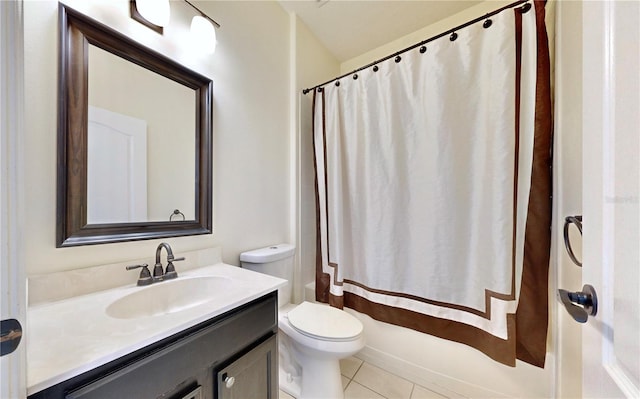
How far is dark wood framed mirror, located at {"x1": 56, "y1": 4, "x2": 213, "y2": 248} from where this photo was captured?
822mm

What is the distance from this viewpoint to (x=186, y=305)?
100 cm

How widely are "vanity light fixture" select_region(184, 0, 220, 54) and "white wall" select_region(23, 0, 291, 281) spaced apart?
5 cm

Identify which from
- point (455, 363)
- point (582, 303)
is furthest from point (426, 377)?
point (582, 303)

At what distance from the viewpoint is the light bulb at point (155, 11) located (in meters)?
0.96

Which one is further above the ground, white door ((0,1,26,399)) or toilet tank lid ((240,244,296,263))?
white door ((0,1,26,399))

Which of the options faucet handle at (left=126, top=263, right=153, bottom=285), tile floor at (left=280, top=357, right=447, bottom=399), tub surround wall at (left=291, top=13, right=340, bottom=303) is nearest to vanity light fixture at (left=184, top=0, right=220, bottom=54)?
tub surround wall at (left=291, top=13, right=340, bottom=303)

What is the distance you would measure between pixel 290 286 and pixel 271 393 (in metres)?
0.73

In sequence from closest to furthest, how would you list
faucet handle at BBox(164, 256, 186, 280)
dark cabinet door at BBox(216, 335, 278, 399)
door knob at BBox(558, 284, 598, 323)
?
door knob at BBox(558, 284, 598, 323) → dark cabinet door at BBox(216, 335, 278, 399) → faucet handle at BBox(164, 256, 186, 280)

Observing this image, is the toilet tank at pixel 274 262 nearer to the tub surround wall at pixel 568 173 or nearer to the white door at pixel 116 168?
the white door at pixel 116 168

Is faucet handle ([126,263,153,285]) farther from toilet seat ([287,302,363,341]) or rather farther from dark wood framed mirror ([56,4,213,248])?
toilet seat ([287,302,363,341])

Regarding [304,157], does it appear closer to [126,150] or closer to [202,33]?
[202,33]

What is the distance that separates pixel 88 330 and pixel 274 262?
3.02 ft

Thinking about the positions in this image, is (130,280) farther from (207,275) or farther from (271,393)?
(271,393)

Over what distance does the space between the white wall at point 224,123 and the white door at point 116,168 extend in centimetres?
10
